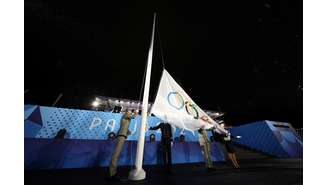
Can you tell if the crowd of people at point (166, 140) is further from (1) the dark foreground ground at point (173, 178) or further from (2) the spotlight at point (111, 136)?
(2) the spotlight at point (111, 136)

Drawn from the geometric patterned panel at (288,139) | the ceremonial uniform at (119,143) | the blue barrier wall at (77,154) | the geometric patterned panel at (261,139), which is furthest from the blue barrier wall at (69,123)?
the geometric patterned panel at (288,139)

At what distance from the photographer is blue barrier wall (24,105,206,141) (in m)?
8.22

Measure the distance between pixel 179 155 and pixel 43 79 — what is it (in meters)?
15.3

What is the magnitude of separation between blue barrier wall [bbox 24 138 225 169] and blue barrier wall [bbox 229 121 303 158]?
26.1 ft

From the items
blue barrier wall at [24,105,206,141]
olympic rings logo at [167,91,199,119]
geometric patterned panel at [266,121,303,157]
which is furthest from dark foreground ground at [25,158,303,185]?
geometric patterned panel at [266,121,303,157]

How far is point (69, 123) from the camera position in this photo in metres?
8.91

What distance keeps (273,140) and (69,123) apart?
12.8 metres

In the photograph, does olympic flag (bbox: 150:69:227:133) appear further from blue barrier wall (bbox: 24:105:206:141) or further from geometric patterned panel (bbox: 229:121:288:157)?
geometric patterned panel (bbox: 229:121:288:157)

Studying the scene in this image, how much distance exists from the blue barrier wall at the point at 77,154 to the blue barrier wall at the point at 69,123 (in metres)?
1.23

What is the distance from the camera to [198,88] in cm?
1619

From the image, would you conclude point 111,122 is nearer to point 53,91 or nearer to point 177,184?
point 177,184

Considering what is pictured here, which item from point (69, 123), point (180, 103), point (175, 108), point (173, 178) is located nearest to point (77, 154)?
point (69, 123)

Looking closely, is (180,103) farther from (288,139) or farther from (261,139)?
(288,139)
